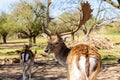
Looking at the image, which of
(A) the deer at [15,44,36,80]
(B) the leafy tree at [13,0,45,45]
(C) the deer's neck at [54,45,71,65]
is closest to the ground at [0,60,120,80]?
(A) the deer at [15,44,36,80]

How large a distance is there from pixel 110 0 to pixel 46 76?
462cm

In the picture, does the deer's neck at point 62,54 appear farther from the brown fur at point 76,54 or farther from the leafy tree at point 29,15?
the leafy tree at point 29,15

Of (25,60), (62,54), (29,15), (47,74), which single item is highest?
(29,15)

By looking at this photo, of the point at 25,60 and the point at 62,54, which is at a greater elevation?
the point at 62,54

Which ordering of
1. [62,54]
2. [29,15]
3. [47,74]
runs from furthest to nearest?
[29,15], [47,74], [62,54]

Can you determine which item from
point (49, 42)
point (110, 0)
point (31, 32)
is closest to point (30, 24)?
point (31, 32)

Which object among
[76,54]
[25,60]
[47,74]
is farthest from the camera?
[47,74]

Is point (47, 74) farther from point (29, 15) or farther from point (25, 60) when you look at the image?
point (29, 15)

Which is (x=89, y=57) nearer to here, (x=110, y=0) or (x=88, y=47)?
(x=88, y=47)

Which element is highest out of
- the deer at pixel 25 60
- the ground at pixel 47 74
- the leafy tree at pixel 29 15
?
the leafy tree at pixel 29 15

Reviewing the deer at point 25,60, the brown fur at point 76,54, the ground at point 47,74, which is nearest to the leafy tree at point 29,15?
the ground at point 47,74

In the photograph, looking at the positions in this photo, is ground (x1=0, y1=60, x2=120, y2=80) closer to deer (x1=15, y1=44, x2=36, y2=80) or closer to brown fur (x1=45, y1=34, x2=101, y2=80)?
deer (x1=15, y1=44, x2=36, y2=80)

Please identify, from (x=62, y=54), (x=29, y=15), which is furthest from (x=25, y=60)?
(x=29, y=15)

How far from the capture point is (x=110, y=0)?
14.1 m
